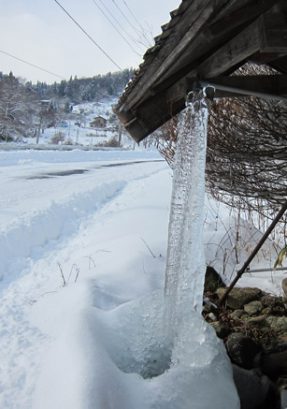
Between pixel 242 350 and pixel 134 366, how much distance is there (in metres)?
0.96

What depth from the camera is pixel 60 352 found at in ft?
9.82

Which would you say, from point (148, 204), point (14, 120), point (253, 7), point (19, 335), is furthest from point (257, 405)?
point (14, 120)

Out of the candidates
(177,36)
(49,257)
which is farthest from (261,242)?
(49,257)

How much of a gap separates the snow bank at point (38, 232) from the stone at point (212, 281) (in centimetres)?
239

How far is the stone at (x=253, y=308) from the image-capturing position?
14.5 feet

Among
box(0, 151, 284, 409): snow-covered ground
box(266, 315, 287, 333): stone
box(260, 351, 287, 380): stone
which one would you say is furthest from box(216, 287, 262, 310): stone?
box(260, 351, 287, 380): stone

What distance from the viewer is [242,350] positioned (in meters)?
3.48

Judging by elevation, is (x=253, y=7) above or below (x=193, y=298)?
above

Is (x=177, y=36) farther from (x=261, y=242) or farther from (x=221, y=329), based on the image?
(x=221, y=329)

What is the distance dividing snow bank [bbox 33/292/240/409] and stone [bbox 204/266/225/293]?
5.09 ft

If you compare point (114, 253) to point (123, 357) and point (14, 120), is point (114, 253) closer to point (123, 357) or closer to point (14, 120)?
point (123, 357)

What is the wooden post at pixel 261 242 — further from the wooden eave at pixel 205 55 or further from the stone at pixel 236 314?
the wooden eave at pixel 205 55

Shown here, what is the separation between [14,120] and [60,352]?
159 ft

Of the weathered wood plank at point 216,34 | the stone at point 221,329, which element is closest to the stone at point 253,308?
the stone at point 221,329
